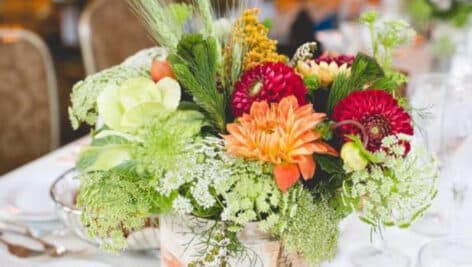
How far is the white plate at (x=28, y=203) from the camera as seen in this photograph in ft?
3.41

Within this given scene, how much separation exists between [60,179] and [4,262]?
16cm

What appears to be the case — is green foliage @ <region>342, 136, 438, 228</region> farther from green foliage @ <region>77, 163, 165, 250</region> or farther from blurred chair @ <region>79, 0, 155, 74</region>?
blurred chair @ <region>79, 0, 155, 74</region>

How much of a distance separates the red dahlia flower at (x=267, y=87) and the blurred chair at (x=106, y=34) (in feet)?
4.33

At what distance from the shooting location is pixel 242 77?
2.26 feet

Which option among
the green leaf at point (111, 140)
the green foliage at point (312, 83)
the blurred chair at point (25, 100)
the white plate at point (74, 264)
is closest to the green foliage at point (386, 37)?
the green foliage at point (312, 83)

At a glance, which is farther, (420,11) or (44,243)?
(420,11)

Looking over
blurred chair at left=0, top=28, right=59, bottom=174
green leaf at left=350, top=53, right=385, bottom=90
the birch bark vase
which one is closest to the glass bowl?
the birch bark vase

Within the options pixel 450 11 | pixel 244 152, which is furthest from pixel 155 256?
pixel 450 11

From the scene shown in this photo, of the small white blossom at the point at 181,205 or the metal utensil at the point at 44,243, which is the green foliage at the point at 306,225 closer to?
the small white blossom at the point at 181,205

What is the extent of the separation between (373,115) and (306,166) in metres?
0.09

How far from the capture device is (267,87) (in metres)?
0.66

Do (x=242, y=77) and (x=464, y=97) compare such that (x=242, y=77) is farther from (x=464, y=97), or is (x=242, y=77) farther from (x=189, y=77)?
(x=464, y=97)

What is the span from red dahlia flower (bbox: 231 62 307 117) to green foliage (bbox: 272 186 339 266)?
99mm

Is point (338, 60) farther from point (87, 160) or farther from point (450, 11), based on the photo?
point (450, 11)
